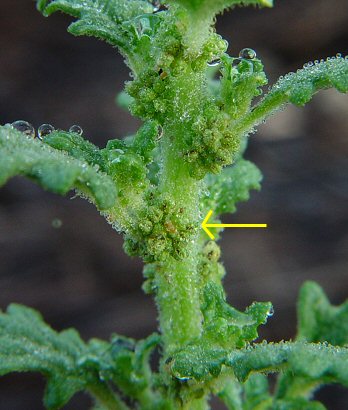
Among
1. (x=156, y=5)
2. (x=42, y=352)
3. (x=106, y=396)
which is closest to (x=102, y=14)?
(x=156, y=5)

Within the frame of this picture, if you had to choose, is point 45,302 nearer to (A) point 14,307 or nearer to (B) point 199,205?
(A) point 14,307

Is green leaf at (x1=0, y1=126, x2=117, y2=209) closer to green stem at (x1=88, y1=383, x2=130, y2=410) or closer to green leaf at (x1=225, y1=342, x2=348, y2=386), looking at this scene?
green leaf at (x1=225, y1=342, x2=348, y2=386)

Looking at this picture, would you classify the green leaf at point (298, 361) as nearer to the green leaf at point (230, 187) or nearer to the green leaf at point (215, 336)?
the green leaf at point (215, 336)

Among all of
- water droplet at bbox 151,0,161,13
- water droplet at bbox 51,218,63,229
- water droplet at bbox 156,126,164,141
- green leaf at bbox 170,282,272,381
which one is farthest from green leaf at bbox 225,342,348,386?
water droplet at bbox 51,218,63,229

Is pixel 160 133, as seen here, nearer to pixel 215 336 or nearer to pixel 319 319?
pixel 215 336

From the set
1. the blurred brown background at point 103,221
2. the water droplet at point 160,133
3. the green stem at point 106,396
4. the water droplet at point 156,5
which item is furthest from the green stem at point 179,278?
the blurred brown background at point 103,221
